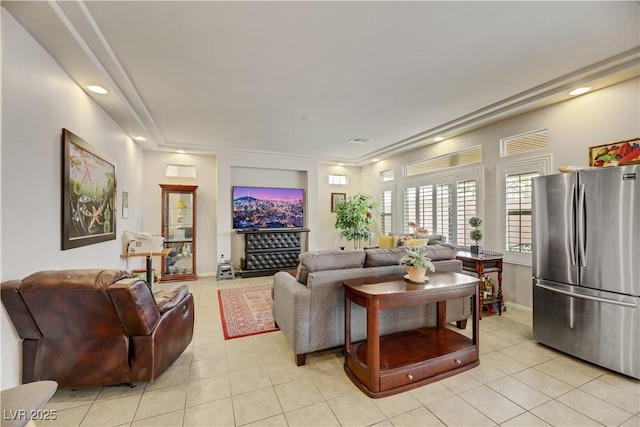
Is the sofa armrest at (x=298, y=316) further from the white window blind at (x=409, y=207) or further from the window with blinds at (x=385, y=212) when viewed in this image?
the window with blinds at (x=385, y=212)

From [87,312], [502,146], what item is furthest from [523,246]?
[87,312]

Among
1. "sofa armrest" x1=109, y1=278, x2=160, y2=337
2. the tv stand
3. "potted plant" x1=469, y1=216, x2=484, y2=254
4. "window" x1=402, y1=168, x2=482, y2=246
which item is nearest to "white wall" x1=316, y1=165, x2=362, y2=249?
the tv stand

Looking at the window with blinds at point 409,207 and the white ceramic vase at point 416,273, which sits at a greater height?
the window with blinds at point 409,207

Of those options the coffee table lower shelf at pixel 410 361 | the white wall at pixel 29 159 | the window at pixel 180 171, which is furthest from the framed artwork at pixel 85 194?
the coffee table lower shelf at pixel 410 361

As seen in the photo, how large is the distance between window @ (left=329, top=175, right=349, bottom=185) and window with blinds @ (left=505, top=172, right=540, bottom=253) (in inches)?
172

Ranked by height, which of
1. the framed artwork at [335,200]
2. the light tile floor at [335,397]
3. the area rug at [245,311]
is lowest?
the light tile floor at [335,397]

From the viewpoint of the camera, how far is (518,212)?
3.94m

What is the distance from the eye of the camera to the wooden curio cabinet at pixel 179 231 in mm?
5789

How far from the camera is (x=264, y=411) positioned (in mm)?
1979

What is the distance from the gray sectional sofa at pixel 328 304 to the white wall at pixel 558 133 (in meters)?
1.84

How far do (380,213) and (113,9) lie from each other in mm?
6194

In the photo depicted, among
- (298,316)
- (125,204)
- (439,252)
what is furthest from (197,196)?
(439,252)

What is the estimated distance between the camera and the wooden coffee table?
83.7 inches

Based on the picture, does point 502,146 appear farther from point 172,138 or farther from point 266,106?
point 172,138
